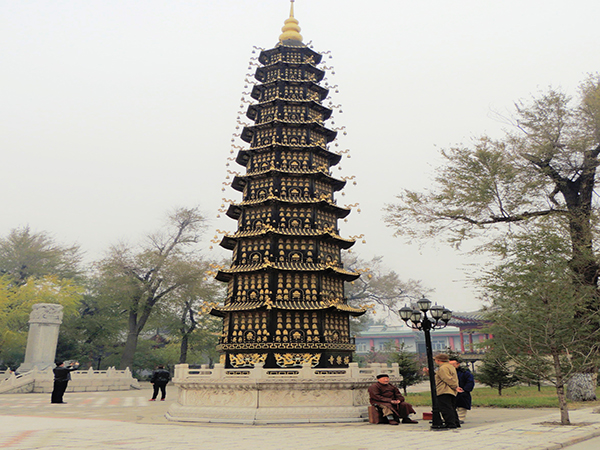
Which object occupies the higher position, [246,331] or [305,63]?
[305,63]


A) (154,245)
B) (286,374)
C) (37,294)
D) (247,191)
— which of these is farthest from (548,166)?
(37,294)

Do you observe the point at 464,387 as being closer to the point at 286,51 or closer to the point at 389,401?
the point at 389,401

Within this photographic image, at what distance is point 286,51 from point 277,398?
16.7 meters

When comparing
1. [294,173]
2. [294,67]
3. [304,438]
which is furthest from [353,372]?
[294,67]

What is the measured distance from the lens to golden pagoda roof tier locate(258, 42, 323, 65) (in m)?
22.3

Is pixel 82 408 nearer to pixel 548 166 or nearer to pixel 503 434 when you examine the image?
pixel 503 434

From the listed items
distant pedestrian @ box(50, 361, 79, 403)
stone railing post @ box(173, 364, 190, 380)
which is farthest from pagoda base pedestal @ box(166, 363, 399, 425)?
distant pedestrian @ box(50, 361, 79, 403)

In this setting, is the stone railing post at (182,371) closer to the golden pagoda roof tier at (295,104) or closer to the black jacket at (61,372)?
the black jacket at (61,372)

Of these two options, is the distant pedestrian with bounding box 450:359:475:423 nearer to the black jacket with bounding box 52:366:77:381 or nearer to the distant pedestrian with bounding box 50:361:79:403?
the black jacket with bounding box 52:366:77:381

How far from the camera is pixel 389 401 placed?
456 inches

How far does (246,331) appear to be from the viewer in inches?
661

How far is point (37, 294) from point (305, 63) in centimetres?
2802

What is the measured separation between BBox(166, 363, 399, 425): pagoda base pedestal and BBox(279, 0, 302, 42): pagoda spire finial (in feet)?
55.5

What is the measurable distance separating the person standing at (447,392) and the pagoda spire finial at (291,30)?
18674mm
